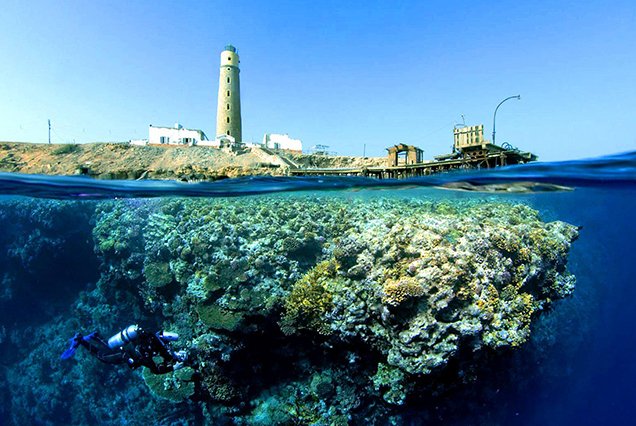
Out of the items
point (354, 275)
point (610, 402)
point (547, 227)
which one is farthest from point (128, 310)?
point (610, 402)

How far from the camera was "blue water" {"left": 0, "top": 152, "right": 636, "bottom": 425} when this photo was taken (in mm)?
10914

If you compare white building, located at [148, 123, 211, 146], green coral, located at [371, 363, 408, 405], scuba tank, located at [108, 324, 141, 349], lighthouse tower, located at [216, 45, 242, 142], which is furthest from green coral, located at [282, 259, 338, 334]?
lighthouse tower, located at [216, 45, 242, 142]

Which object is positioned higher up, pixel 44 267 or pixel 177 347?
pixel 44 267

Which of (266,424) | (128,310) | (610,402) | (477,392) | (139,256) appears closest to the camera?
(266,424)

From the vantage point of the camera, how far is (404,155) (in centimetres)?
1565

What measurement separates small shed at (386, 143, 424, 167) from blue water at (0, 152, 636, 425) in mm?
1480

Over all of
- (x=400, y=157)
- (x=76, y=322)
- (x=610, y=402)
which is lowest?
(x=610, y=402)

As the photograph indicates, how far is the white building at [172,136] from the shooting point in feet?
113

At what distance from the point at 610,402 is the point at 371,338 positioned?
36744 millimetres

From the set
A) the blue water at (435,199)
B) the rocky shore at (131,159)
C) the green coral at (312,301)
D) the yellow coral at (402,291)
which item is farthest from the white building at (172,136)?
the yellow coral at (402,291)

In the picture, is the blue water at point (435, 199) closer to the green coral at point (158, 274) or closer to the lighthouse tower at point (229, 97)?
the green coral at point (158, 274)

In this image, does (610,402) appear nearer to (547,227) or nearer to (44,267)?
(547,227)

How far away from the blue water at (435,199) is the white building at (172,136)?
1864cm

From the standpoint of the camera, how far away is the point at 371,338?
27.6 feet
